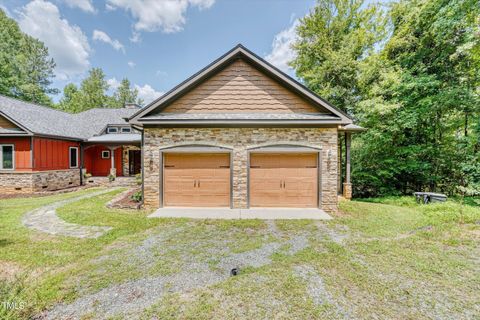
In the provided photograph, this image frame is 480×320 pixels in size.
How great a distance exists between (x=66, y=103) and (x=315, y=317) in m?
49.7

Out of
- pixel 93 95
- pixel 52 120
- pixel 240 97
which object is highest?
pixel 93 95

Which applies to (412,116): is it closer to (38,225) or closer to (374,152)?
(374,152)

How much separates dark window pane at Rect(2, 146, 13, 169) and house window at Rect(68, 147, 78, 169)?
3.05 m

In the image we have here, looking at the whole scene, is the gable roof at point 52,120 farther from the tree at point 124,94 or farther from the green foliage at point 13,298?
the tree at point 124,94

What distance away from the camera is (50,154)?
13.2 metres

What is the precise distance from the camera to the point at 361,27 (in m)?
17.1

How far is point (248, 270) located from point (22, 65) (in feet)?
138

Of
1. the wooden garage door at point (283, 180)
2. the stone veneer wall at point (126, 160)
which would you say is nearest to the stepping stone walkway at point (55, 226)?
the wooden garage door at point (283, 180)

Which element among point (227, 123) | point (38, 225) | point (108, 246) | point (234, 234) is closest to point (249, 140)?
point (227, 123)

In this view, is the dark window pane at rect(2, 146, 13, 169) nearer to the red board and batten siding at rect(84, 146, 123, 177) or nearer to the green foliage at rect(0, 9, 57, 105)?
the red board and batten siding at rect(84, 146, 123, 177)

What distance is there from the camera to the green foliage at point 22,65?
26.3 meters

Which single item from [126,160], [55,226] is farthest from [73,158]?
[55,226]

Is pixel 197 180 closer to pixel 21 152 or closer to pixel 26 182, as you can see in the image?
pixel 26 182

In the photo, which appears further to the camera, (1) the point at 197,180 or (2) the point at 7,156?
(2) the point at 7,156
